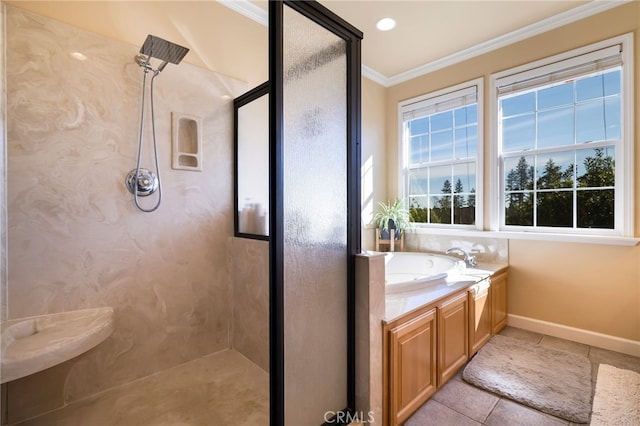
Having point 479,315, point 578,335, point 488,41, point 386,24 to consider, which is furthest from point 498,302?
point 386,24

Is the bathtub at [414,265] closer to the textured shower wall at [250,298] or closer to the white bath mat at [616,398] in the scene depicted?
the white bath mat at [616,398]

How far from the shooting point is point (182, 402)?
1757 mm

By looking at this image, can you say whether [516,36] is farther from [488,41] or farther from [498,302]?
[498,302]

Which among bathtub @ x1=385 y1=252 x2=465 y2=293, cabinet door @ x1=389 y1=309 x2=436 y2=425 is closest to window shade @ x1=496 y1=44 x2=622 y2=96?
bathtub @ x1=385 y1=252 x2=465 y2=293

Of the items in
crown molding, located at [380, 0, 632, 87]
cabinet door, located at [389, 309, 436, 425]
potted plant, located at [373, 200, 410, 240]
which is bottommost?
cabinet door, located at [389, 309, 436, 425]

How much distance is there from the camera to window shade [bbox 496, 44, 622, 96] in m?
2.40

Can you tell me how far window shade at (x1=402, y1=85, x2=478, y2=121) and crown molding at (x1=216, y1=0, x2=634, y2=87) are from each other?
333 mm

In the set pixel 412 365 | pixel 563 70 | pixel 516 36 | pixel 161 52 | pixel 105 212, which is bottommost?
pixel 412 365

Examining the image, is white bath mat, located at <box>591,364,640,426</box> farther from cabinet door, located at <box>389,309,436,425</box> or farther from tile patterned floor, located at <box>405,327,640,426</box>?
cabinet door, located at <box>389,309,436,425</box>

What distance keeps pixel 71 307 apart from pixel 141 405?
722 millimetres

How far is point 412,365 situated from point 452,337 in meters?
0.52

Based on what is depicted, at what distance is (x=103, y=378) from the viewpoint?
6.01ft

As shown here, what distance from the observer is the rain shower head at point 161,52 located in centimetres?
180

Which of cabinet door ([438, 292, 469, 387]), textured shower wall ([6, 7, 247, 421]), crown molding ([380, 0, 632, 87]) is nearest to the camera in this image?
textured shower wall ([6, 7, 247, 421])
